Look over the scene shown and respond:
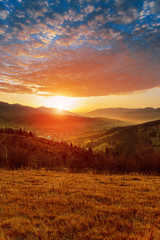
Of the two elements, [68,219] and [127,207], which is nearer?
[68,219]

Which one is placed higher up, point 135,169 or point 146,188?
point 146,188

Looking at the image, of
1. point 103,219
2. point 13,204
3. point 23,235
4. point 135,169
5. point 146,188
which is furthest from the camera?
point 135,169

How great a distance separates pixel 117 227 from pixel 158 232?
2.96ft

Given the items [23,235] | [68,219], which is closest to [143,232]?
[68,219]

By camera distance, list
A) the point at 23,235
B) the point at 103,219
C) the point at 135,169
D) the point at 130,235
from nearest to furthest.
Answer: the point at 130,235, the point at 23,235, the point at 103,219, the point at 135,169

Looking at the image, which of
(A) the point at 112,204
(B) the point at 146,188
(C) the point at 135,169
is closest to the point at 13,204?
(A) the point at 112,204

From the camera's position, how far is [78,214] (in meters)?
4.14

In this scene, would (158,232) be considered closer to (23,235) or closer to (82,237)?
(82,237)

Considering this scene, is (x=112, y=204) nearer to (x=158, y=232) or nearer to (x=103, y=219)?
(x=103, y=219)

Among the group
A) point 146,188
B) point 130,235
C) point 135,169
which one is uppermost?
point 130,235

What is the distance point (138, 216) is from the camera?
405cm

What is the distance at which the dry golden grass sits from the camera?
11.0 ft

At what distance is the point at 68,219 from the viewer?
3.88 m

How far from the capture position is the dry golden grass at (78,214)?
3367 mm
